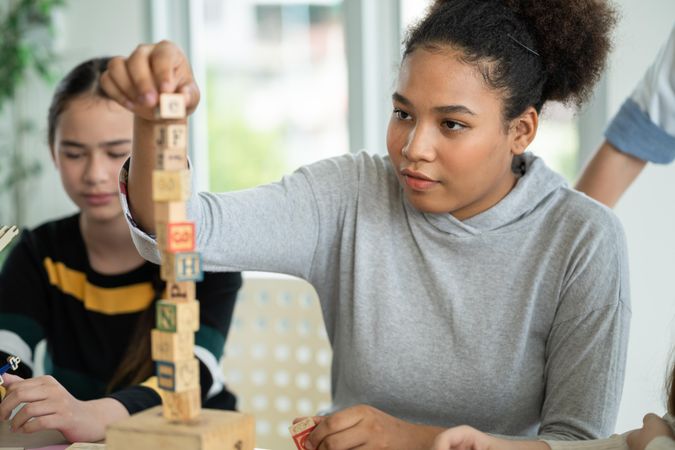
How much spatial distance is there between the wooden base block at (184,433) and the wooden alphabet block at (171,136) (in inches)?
10.1

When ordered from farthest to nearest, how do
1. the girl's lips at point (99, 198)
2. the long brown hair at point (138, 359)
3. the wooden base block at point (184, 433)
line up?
the girl's lips at point (99, 198)
the long brown hair at point (138, 359)
the wooden base block at point (184, 433)

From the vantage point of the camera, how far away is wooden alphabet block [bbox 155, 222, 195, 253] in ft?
2.67

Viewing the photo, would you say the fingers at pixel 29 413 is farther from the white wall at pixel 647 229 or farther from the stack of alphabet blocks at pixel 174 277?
the white wall at pixel 647 229

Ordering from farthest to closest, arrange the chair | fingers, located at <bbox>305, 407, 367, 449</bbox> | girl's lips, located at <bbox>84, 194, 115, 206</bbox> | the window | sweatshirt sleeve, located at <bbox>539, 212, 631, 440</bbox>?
1. the window
2. the chair
3. girl's lips, located at <bbox>84, 194, 115, 206</bbox>
4. sweatshirt sleeve, located at <bbox>539, 212, 631, 440</bbox>
5. fingers, located at <bbox>305, 407, 367, 449</bbox>

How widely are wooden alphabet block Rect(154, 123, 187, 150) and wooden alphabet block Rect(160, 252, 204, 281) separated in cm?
10

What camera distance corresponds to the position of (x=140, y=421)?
825 mm

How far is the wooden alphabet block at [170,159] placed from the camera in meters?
0.82

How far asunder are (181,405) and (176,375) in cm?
4

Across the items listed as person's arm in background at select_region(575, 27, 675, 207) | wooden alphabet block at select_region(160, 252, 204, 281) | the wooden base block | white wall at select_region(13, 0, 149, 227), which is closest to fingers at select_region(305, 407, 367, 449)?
the wooden base block


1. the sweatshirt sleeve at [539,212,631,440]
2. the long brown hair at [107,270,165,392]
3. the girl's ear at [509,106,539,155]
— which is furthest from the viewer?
the long brown hair at [107,270,165,392]

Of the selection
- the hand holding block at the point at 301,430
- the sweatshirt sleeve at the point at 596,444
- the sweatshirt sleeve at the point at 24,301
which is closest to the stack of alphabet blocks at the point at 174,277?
the hand holding block at the point at 301,430

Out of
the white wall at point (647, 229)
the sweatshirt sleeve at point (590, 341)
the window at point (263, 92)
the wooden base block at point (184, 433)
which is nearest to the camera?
the wooden base block at point (184, 433)

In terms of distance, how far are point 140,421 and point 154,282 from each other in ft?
2.60

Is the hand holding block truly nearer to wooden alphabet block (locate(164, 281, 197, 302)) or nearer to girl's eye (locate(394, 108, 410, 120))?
wooden alphabet block (locate(164, 281, 197, 302))
